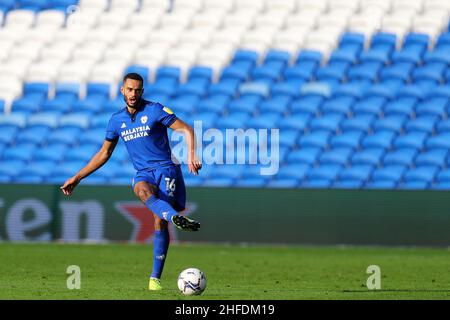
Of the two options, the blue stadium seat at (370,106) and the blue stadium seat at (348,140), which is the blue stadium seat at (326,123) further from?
the blue stadium seat at (370,106)

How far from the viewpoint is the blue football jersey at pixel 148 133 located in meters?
10.7

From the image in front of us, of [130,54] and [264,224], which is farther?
[130,54]

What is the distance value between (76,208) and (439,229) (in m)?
7.32

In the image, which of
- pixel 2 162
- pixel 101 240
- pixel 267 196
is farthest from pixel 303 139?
pixel 2 162

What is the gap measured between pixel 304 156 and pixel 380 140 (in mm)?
1756

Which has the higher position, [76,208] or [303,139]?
[303,139]

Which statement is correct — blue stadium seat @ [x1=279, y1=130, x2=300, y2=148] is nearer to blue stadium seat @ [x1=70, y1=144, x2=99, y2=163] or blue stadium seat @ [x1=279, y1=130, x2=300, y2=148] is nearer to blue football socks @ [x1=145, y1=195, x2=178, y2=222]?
blue stadium seat @ [x1=70, y1=144, x2=99, y2=163]

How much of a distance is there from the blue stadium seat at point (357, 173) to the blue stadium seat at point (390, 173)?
15 cm

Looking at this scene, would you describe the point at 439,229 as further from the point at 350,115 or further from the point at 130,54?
the point at 130,54

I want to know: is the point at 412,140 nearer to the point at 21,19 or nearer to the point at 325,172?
the point at 325,172

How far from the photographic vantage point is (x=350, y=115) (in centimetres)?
2366

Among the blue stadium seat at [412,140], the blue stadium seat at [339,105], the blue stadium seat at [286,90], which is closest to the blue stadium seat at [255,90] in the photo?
the blue stadium seat at [286,90]

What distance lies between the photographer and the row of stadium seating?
73.6 feet

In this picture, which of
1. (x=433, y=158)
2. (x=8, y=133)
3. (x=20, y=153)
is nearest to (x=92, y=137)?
(x=20, y=153)
